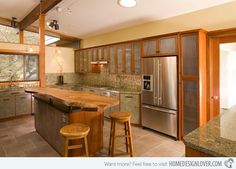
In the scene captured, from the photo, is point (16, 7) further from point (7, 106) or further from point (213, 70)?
point (213, 70)

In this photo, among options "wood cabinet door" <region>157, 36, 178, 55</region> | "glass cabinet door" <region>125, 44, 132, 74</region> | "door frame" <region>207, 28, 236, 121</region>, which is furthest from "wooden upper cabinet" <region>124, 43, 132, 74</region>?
"door frame" <region>207, 28, 236, 121</region>

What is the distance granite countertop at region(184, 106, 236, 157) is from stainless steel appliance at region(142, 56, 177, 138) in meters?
1.98

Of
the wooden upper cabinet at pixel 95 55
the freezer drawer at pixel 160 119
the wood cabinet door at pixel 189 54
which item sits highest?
the wooden upper cabinet at pixel 95 55

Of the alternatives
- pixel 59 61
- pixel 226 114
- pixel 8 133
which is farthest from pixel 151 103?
pixel 59 61

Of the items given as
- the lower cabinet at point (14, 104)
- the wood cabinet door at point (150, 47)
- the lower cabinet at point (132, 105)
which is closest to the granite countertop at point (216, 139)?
the wood cabinet door at point (150, 47)

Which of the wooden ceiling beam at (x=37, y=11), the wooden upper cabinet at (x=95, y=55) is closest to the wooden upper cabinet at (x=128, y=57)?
the wooden upper cabinet at (x=95, y=55)

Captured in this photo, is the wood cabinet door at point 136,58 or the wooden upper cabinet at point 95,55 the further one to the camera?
the wooden upper cabinet at point 95,55

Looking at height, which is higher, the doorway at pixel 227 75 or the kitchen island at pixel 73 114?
the doorway at pixel 227 75

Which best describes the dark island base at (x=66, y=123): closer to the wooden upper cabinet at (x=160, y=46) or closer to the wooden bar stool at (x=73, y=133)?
the wooden bar stool at (x=73, y=133)

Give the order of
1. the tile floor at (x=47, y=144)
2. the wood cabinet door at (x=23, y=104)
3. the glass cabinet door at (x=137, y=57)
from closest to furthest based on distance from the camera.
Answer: the tile floor at (x=47, y=144) → the glass cabinet door at (x=137, y=57) → the wood cabinet door at (x=23, y=104)

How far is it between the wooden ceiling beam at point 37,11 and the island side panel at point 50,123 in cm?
220

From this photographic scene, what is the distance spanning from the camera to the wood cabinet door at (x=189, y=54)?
10.6ft

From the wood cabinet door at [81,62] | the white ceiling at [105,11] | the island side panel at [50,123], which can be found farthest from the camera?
the wood cabinet door at [81,62]

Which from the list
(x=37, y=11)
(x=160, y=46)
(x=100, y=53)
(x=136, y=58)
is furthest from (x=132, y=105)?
(x=37, y=11)
